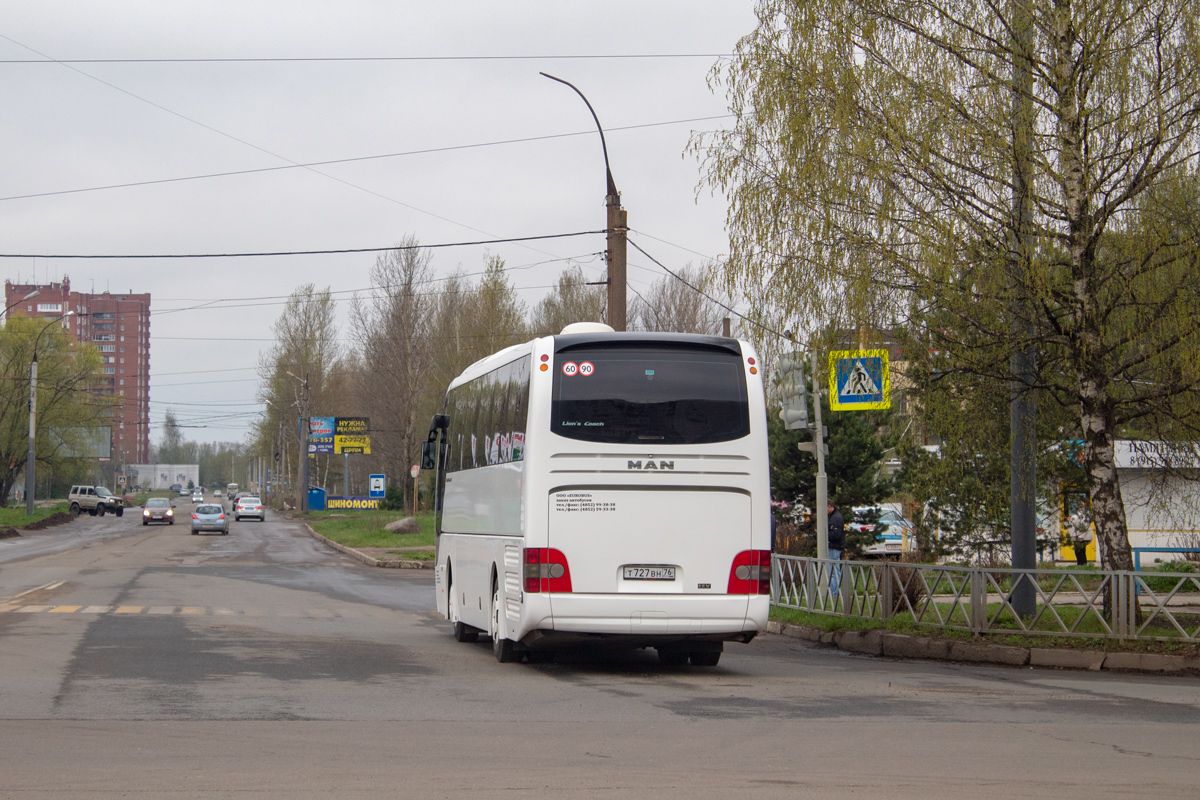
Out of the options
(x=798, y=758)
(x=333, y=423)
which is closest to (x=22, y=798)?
(x=798, y=758)

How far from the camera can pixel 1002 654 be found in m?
13.9

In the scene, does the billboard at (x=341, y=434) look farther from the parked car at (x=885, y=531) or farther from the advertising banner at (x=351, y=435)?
the parked car at (x=885, y=531)

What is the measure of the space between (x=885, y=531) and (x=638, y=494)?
22.7m

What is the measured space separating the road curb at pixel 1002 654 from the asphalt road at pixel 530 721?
42 cm

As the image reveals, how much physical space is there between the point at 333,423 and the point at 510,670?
200 ft

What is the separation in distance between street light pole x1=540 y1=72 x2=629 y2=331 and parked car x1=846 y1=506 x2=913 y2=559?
1023 centimetres

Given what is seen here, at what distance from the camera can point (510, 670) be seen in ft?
42.3

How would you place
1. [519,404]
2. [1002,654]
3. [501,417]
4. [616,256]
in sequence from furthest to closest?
[616,256]
[1002,654]
[501,417]
[519,404]

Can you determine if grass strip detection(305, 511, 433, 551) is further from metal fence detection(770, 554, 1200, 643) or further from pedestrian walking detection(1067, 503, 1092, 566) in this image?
metal fence detection(770, 554, 1200, 643)

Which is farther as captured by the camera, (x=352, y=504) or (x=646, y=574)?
(x=352, y=504)

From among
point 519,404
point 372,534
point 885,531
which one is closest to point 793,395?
point 519,404

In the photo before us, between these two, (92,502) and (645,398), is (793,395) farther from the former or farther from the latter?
(92,502)

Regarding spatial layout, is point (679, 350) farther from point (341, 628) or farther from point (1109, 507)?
point (341, 628)

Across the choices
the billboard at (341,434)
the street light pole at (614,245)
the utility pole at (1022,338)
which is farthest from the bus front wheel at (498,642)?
the billboard at (341,434)
